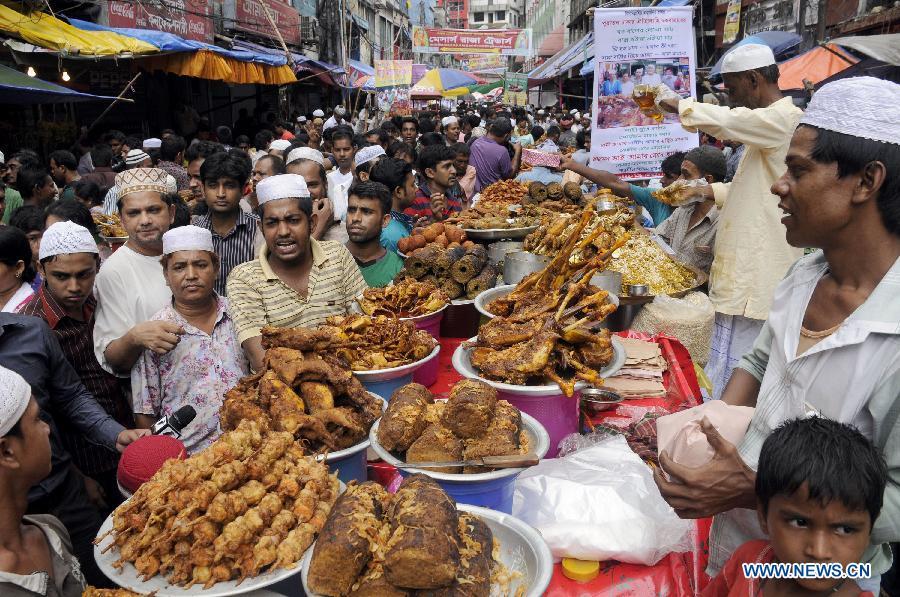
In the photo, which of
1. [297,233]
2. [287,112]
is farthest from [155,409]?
[287,112]

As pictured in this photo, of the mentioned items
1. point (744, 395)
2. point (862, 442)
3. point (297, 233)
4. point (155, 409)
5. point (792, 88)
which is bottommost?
point (155, 409)

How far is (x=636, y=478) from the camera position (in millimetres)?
1871

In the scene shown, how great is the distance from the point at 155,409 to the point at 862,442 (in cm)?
275

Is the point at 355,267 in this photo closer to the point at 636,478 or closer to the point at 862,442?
the point at 636,478

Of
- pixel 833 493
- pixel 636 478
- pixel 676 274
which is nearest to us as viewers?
pixel 833 493

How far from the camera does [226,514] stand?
1.45 meters

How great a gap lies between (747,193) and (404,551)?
3.43m

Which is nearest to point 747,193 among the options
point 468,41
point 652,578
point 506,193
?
point 652,578

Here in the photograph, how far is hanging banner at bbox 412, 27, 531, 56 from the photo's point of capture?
110ft

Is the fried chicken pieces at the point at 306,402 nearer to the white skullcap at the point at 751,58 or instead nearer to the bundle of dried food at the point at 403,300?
the bundle of dried food at the point at 403,300

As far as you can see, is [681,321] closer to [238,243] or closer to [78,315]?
[238,243]

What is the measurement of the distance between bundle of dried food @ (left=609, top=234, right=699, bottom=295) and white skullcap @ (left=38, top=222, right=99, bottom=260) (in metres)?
2.99

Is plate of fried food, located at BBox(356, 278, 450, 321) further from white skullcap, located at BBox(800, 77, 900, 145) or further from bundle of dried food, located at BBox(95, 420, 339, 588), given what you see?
white skullcap, located at BBox(800, 77, 900, 145)

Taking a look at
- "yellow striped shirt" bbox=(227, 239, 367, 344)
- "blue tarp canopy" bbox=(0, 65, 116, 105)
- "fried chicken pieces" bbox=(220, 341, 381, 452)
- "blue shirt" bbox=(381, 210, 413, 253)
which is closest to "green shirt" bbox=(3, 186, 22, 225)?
"blue tarp canopy" bbox=(0, 65, 116, 105)
